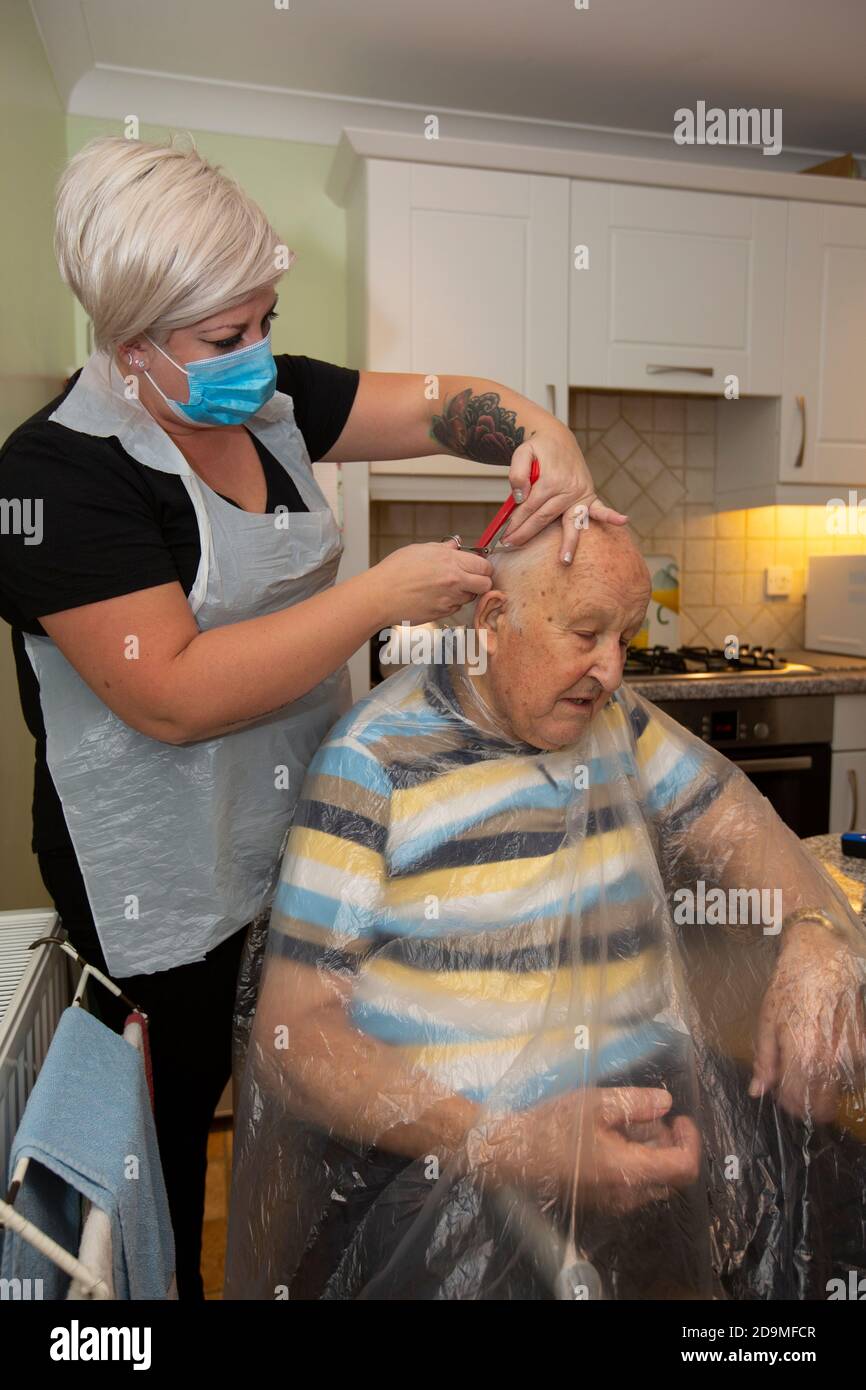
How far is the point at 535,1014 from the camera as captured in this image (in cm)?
96

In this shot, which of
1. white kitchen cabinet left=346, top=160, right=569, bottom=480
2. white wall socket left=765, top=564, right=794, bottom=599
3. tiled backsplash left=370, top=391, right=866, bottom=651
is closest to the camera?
white kitchen cabinet left=346, top=160, right=569, bottom=480

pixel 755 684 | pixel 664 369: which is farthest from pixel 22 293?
pixel 755 684

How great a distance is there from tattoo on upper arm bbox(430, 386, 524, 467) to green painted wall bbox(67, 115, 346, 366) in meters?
1.65

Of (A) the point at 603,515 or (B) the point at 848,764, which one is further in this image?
(B) the point at 848,764

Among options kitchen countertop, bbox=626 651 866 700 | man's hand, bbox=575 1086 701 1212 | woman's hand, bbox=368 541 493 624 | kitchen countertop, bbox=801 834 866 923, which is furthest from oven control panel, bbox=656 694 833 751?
man's hand, bbox=575 1086 701 1212

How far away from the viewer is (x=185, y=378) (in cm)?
108

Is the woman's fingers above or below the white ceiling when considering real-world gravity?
below

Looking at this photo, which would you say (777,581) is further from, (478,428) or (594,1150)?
(594,1150)

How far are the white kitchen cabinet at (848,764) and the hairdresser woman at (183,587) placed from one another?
1844 millimetres

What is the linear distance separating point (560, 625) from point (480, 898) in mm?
304

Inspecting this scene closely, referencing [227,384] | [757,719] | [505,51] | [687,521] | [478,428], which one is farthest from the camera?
[687,521]

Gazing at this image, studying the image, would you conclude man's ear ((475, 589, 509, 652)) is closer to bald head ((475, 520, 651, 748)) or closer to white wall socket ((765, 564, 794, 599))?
bald head ((475, 520, 651, 748))

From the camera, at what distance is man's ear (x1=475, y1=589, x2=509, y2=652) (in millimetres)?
1125
